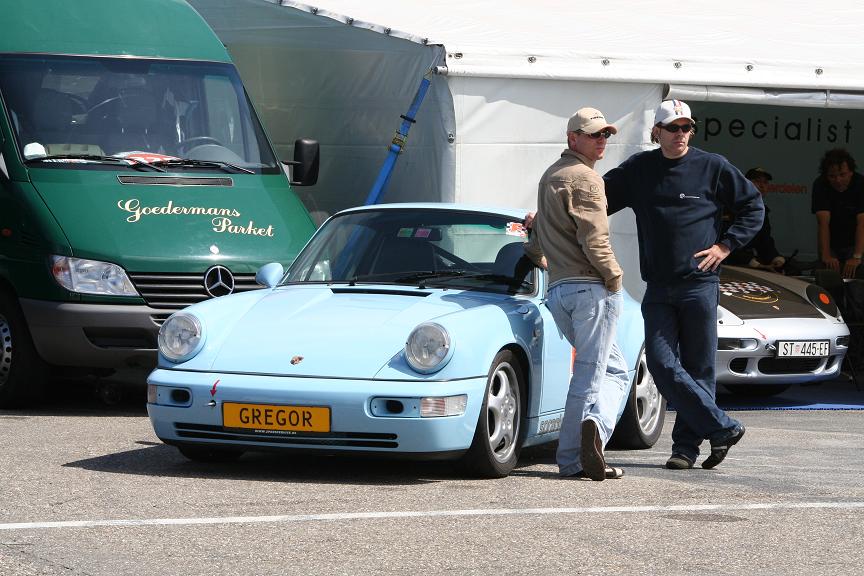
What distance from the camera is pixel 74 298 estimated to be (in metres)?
9.89

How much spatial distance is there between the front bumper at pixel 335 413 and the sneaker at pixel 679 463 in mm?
1378

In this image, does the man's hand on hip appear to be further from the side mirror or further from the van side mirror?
the van side mirror

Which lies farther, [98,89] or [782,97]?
[782,97]

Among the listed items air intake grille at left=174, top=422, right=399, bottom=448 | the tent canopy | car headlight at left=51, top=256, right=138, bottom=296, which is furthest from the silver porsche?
air intake grille at left=174, top=422, right=399, bottom=448

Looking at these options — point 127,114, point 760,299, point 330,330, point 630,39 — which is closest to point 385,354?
point 330,330

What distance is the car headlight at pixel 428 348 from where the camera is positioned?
7.22 m

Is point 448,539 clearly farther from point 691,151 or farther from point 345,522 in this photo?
point 691,151

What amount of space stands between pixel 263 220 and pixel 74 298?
1.40 metres

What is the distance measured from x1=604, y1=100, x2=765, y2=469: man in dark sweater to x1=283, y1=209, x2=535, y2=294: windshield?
67cm

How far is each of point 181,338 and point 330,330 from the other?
71 centimetres

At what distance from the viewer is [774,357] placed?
11.8m

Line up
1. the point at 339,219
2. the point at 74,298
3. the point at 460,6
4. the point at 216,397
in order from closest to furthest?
the point at 216,397 → the point at 339,219 → the point at 74,298 → the point at 460,6

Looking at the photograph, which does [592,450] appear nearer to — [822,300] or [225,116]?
[225,116]

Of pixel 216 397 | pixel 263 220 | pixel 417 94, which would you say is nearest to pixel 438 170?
pixel 417 94
